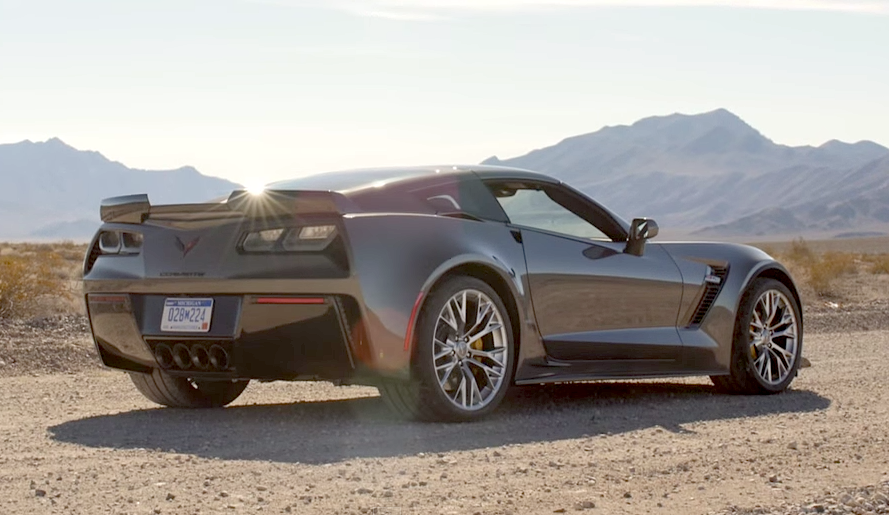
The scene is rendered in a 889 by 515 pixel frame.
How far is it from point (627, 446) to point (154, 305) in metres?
2.61

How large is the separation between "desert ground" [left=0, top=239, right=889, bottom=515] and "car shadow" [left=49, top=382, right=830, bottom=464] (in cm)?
1

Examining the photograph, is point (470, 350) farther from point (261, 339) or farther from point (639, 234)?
point (639, 234)

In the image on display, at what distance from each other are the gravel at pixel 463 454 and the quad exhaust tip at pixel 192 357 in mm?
330

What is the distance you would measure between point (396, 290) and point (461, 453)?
95 centimetres

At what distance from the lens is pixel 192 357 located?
697 centimetres

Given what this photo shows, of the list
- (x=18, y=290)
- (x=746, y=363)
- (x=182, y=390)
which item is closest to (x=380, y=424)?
(x=182, y=390)

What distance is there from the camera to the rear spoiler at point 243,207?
264 inches

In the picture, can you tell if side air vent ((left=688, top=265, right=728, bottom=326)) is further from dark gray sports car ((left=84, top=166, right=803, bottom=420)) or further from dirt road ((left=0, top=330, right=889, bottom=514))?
dirt road ((left=0, top=330, right=889, bottom=514))

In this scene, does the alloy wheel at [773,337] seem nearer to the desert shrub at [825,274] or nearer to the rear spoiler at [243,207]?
the rear spoiler at [243,207]

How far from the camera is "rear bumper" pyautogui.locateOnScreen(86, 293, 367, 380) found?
6602mm

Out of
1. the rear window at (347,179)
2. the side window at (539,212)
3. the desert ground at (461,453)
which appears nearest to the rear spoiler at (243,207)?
the rear window at (347,179)

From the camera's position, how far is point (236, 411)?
7.84 m

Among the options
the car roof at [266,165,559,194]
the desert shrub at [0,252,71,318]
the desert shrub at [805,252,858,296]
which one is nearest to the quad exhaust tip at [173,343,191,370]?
the car roof at [266,165,559,194]

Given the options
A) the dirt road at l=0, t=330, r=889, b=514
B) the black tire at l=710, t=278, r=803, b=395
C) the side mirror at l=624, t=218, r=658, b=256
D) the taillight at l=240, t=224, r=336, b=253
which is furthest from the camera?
the black tire at l=710, t=278, r=803, b=395
